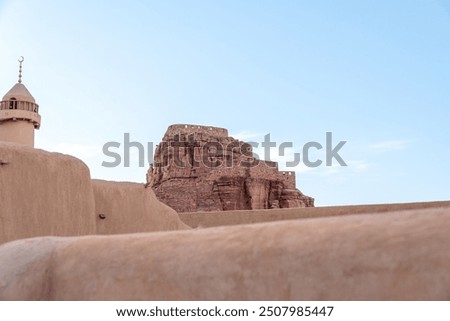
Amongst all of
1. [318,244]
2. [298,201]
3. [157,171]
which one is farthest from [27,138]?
[318,244]

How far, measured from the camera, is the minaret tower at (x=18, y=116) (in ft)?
83.8

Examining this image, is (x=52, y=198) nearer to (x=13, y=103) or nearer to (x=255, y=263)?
(x=255, y=263)

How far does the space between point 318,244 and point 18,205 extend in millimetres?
7782

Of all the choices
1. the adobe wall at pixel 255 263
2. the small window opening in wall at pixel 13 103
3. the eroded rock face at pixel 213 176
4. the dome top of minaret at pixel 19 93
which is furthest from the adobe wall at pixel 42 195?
the eroded rock face at pixel 213 176

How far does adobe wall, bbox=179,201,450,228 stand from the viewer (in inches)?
568

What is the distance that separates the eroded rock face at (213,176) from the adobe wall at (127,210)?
1733 centimetres

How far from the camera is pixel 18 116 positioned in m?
25.5

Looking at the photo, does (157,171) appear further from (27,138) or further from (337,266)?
(337,266)

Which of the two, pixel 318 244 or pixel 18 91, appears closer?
pixel 318 244

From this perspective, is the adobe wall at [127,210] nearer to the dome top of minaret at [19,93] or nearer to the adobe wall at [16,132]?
the adobe wall at [16,132]

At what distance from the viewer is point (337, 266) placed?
9.37ft
